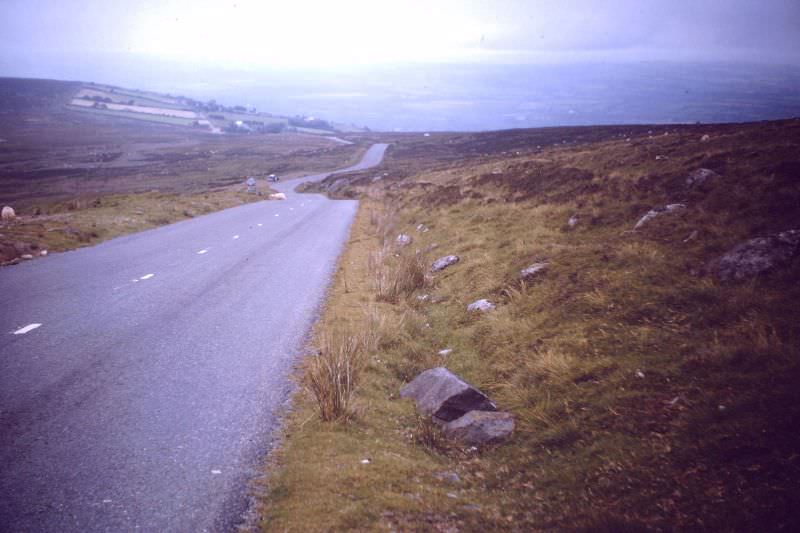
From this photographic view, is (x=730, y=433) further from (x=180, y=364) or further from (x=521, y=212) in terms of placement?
(x=521, y=212)

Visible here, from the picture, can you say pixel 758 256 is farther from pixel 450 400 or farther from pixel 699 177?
pixel 699 177

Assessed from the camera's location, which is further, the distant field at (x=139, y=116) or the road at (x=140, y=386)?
Answer: the distant field at (x=139, y=116)

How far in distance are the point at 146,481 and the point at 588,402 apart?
4.93 metres

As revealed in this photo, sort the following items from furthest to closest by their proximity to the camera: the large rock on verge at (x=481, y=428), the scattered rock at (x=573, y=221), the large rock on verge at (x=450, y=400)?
the scattered rock at (x=573, y=221)
the large rock on verge at (x=450, y=400)
the large rock on verge at (x=481, y=428)

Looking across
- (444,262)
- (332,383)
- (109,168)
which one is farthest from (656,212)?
(109,168)

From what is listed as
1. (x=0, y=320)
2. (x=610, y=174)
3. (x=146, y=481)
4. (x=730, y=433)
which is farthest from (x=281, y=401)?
(x=610, y=174)

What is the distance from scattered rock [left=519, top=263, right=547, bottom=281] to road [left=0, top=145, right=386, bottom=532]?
15.8 feet

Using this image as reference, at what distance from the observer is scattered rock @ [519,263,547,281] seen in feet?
29.8

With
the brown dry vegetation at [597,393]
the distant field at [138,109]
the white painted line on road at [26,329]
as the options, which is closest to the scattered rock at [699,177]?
the brown dry vegetation at [597,393]

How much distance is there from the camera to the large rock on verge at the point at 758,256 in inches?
245

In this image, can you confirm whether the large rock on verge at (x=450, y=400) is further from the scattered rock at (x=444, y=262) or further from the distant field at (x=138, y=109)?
the distant field at (x=138, y=109)

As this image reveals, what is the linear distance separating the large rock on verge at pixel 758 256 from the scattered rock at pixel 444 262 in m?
6.85

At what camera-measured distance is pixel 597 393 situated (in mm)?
5180

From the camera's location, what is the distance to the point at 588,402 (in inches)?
200
